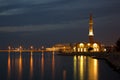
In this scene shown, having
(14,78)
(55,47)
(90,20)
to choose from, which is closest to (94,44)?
(90,20)

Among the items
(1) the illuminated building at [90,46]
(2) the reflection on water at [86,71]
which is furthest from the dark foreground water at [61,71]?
(1) the illuminated building at [90,46]

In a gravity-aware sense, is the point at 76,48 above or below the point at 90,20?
below

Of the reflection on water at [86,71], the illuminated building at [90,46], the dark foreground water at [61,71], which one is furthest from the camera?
the illuminated building at [90,46]

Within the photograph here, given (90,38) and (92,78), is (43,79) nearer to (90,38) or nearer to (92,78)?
(92,78)

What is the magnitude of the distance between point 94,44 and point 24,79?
85.4 metres

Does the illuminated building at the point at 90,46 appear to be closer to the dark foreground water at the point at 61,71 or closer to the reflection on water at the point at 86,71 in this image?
the dark foreground water at the point at 61,71

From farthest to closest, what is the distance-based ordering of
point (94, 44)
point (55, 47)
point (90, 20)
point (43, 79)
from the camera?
point (55, 47)
point (90, 20)
point (94, 44)
point (43, 79)

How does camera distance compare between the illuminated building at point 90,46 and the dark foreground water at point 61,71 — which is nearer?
the dark foreground water at point 61,71

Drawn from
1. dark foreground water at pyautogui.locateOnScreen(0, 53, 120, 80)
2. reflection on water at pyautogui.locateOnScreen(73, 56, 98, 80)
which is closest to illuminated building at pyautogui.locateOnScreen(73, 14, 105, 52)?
dark foreground water at pyautogui.locateOnScreen(0, 53, 120, 80)

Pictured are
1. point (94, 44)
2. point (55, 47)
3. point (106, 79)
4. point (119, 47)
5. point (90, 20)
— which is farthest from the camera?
point (55, 47)

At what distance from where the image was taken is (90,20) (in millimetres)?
128625

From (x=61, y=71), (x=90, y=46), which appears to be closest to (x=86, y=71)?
(x=61, y=71)

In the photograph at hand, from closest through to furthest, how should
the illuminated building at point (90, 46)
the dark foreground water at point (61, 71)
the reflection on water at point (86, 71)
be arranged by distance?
1. the reflection on water at point (86, 71)
2. the dark foreground water at point (61, 71)
3. the illuminated building at point (90, 46)

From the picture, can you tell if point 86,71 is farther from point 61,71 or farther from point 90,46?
point 90,46
